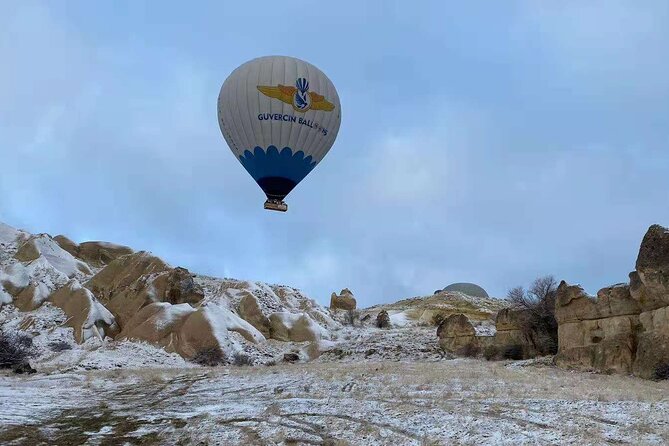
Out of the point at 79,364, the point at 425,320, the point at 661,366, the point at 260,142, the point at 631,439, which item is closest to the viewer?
the point at 631,439

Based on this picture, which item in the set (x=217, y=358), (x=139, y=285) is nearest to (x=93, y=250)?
(x=139, y=285)

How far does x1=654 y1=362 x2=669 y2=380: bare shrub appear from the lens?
14.1 m

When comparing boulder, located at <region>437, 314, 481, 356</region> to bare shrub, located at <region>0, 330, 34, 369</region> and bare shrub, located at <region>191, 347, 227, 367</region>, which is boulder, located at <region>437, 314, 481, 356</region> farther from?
bare shrub, located at <region>0, 330, 34, 369</region>

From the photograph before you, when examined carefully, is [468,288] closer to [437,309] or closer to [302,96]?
[437,309]

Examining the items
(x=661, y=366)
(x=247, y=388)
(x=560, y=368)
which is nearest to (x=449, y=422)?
(x=247, y=388)

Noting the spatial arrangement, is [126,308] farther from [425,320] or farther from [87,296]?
[425,320]

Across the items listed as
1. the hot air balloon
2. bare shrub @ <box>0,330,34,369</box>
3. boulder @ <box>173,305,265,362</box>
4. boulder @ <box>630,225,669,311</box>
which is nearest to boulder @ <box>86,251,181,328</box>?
boulder @ <box>173,305,265,362</box>

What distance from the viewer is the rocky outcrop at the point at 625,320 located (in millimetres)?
14742

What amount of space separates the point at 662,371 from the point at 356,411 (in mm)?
8644

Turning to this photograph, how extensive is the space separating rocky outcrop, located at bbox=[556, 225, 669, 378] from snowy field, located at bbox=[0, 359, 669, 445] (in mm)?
1227

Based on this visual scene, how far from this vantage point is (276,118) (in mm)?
22453

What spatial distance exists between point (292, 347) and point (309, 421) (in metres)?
24.6

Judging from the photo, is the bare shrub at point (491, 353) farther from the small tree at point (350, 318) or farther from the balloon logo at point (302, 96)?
the small tree at point (350, 318)

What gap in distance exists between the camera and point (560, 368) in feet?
59.2
